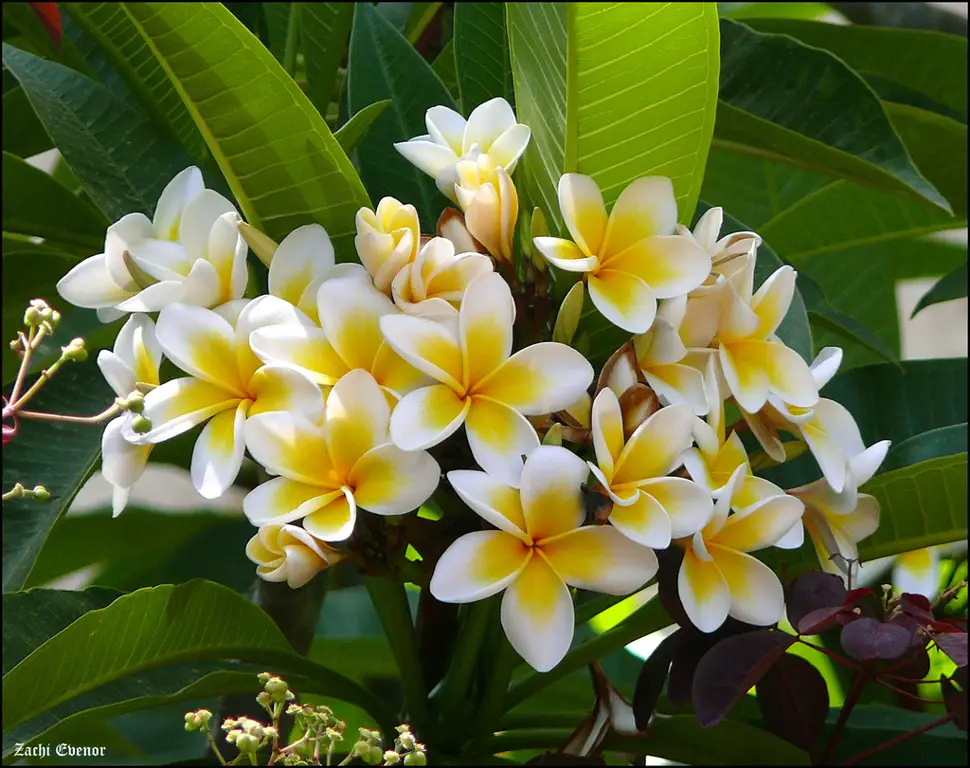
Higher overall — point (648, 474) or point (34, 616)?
point (648, 474)

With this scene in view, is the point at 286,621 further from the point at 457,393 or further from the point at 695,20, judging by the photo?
the point at 695,20

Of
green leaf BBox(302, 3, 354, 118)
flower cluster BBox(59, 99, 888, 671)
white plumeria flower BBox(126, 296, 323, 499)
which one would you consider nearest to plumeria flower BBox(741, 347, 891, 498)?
flower cluster BBox(59, 99, 888, 671)

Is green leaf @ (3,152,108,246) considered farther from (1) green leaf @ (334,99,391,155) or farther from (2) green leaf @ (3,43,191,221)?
(1) green leaf @ (334,99,391,155)

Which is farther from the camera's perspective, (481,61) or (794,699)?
(481,61)

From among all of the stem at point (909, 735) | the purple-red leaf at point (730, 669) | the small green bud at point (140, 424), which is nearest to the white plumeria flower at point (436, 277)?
the small green bud at point (140, 424)

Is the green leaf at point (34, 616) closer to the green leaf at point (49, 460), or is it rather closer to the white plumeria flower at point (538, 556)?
the green leaf at point (49, 460)

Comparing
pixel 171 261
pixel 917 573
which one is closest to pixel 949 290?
pixel 917 573

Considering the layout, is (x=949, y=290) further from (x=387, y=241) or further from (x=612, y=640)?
(x=387, y=241)
